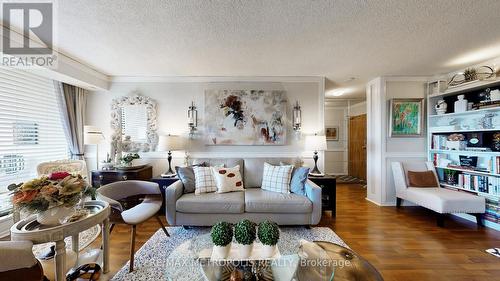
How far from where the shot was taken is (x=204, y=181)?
9.11 feet

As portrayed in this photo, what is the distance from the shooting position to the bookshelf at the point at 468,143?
2.70 meters

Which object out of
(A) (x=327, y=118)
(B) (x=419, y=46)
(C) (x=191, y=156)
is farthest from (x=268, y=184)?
(A) (x=327, y=118)

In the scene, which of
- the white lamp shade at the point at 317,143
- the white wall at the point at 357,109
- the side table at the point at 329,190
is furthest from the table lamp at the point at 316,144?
the white wall at the point at 357,109

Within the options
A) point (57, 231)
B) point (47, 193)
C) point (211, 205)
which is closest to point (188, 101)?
point (211, 205)

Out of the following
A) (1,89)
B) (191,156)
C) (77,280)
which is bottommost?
(77,280)

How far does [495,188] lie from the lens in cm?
270

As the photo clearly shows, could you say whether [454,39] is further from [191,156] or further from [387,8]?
[191,156]

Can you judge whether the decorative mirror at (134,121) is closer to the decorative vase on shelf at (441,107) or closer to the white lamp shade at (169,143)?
the white lamp shade at (169,143)

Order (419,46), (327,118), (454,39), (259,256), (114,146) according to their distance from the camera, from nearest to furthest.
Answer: (259,256)
(454,39)
(419,46)
(114,146)
(327,118)

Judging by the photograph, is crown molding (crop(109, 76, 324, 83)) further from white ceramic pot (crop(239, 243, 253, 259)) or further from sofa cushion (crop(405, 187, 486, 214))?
white ceramic pot (crop(239, 243, 253, 259))

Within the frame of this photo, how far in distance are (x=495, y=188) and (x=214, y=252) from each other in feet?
12.5

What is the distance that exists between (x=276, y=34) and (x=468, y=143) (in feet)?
11.1

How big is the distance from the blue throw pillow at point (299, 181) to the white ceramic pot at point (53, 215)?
237cm

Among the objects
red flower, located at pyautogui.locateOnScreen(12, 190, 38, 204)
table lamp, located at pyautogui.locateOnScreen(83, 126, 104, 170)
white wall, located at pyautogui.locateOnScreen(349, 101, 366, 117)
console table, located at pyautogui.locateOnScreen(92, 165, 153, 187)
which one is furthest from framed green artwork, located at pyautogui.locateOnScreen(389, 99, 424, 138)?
table lamp, located at pyautogui.locateOnScreen(83, 126, 104, 170)
